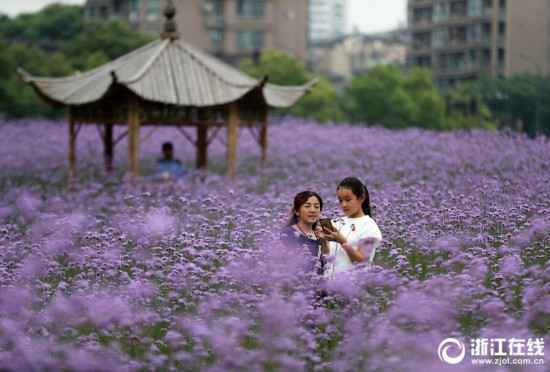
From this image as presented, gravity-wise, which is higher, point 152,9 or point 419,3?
point 419,3

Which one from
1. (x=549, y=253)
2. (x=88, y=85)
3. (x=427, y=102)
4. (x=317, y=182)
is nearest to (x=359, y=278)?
(x=549, y=253)

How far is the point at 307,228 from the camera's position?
877cm

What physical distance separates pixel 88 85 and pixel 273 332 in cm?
1452

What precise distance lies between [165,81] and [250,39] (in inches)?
1963

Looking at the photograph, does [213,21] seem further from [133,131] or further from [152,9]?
[133,131]

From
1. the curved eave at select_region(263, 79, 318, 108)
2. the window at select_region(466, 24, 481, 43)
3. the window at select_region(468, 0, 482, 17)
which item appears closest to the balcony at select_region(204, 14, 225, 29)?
the window at select_region(466, 24, 481, 43)

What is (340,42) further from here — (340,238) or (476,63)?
(340,238)

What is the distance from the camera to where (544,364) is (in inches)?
252

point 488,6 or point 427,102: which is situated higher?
point 488,6

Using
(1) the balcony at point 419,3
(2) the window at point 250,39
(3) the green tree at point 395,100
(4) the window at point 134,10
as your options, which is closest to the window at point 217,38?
(2) the window at point 250,39

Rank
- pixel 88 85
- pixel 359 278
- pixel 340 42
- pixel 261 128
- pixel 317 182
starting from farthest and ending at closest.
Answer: pixel 340 42, pixel 261 128, pixel 88 85, pixel 317 182, pixel 359 278

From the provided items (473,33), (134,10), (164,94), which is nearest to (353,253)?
(164,94)

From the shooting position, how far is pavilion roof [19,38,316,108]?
19516 millimetres

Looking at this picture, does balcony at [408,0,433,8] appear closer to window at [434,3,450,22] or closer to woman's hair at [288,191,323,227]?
window at [434,3,450,22]
